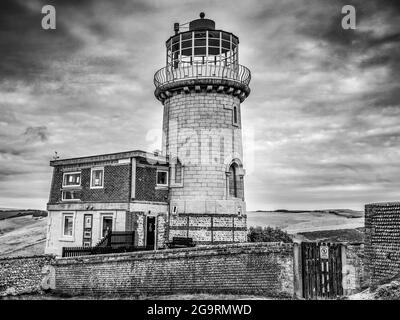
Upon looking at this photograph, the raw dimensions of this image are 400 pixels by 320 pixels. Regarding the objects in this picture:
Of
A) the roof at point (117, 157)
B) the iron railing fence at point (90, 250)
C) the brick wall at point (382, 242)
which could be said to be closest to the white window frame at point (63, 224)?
the roof at point (117, 157)

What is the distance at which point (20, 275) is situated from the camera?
727 inches

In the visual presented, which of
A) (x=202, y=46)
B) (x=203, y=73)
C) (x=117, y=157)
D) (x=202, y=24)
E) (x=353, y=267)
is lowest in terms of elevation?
(x=353, y=267)

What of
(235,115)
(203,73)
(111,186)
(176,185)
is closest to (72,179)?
(111,186)

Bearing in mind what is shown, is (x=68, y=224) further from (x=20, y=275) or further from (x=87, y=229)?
(x=20, y=275)

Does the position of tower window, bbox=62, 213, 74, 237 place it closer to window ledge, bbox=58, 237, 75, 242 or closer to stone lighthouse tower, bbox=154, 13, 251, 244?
window ledge, bbox=58, 237, 75, 242

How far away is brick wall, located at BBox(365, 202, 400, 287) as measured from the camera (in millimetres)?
11266

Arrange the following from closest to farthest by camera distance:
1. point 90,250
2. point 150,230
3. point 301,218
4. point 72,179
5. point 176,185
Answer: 1. point 90,250
2. point 150,230
3. point 176,185
4. point 72,179
5. point 301,218

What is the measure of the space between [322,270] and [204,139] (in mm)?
13533

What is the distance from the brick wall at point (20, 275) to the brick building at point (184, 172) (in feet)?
19.1

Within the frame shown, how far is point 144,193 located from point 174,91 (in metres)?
6.67

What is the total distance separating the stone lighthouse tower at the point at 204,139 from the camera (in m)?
24.8

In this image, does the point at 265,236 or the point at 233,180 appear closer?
the point at 233,180
